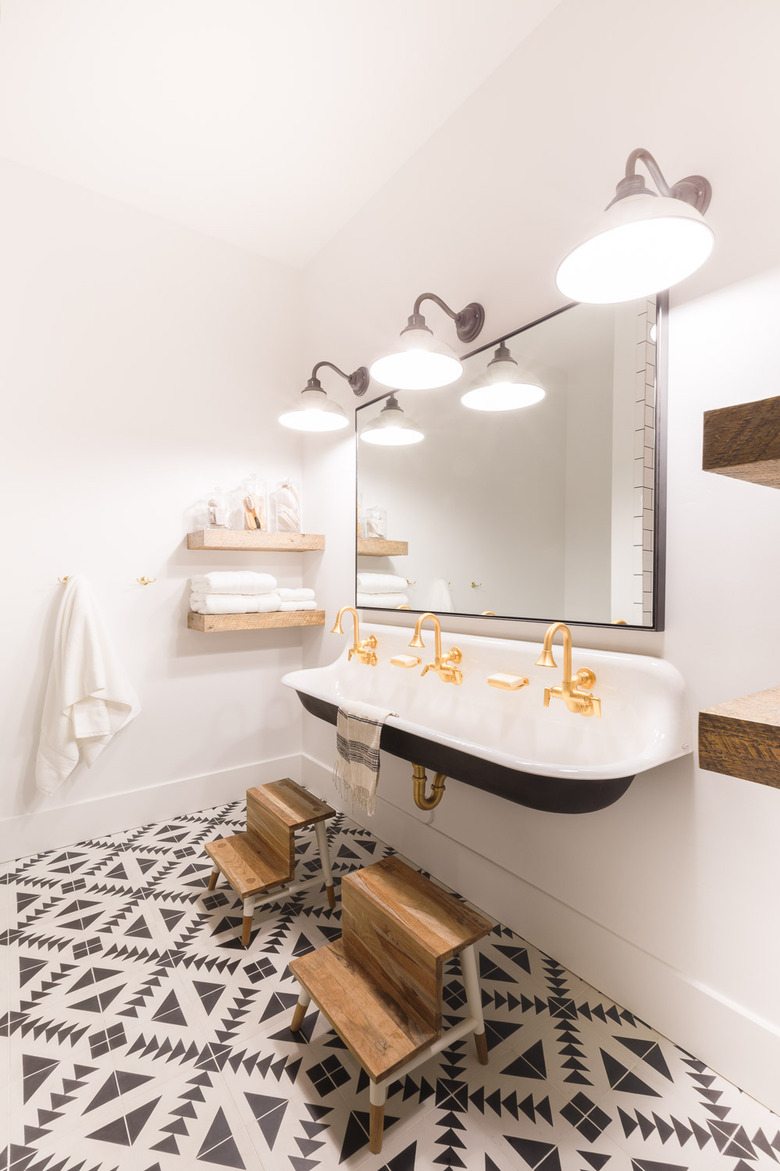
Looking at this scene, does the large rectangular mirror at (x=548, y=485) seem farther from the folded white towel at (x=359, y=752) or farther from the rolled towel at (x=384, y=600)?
the folded white towel at (x=359, y=752)

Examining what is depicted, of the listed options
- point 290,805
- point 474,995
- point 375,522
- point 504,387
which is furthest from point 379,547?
point 474,995

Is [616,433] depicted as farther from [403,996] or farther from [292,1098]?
[292,1098]

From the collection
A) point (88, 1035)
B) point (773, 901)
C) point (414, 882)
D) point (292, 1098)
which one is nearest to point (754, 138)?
point (773, 901)

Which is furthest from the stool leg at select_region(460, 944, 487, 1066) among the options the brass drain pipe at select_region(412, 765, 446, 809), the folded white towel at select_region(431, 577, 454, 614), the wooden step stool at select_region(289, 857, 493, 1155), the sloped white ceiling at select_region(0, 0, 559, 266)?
the sloped white ceiling at select_region(0, 0, 559, 266)

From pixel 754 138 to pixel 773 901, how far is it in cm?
168

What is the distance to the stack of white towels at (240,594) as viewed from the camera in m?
2.46

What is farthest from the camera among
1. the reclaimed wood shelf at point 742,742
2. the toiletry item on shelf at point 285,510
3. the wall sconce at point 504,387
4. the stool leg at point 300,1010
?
the toiletry item on shelf at point 285,510

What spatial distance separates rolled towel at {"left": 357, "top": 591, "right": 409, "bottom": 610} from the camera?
7.44ft

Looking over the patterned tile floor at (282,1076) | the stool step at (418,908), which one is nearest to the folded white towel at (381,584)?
the stool step at (418,908)

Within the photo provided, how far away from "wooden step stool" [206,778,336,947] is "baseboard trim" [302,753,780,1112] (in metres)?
0.45

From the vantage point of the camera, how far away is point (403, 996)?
130cm

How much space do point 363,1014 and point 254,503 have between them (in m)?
2.07

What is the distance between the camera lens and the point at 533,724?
161 cm

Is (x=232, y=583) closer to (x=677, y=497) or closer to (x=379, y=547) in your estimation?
(x=379, y=547)
